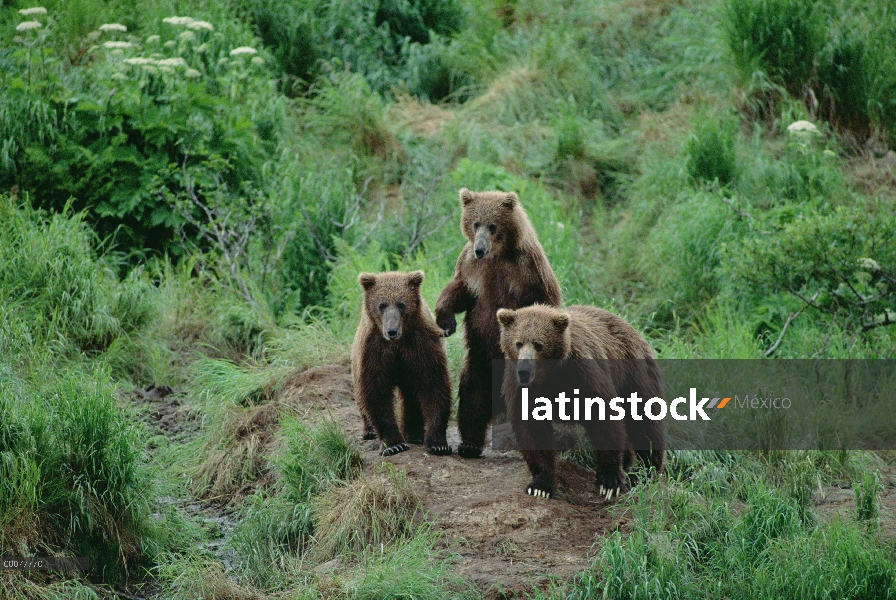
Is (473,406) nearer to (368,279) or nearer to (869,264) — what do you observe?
(368,279)

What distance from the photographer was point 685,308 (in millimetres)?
9578

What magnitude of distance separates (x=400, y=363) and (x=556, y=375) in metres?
1.02

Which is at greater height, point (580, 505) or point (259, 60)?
point (259, 60)

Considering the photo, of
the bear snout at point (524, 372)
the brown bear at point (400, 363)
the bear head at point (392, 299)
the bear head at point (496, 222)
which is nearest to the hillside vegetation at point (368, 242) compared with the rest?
the brown bear at point (400, 363)

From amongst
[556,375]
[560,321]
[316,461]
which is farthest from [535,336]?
[316,461]

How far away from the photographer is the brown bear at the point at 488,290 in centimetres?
600

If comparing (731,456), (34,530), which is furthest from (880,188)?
(34,530)

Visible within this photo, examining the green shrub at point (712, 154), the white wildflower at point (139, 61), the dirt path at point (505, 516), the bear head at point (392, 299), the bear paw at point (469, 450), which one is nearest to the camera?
the dirt path at point (505, 516)

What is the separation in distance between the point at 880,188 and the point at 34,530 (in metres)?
8.26

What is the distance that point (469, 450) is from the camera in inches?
241

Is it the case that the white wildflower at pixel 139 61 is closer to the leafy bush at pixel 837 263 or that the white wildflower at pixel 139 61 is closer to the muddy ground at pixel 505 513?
the muddy ground at pixel 505 513

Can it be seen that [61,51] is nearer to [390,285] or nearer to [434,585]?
[390,285]

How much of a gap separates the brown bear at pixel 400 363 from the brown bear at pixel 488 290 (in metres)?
0.12

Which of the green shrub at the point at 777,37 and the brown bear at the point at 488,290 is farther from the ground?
the green shrub at the point at 777,37
